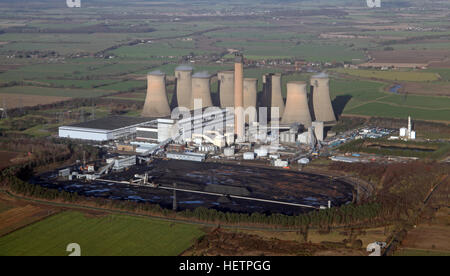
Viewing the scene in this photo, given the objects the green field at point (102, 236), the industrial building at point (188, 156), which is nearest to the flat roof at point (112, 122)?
the industrial building at point (188, 156)

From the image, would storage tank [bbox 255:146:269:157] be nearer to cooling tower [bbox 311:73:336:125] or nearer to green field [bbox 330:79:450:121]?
cooling tower [bbox 311:73:336:125]

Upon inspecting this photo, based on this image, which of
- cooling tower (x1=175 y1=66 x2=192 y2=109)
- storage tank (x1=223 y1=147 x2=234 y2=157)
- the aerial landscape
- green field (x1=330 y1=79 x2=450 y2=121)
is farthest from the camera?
green field (x1=330 y1=79 x2=450 y2=121)

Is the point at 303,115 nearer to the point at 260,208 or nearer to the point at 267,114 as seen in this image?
the point at 267,114

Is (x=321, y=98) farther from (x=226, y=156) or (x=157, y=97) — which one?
(x=157, y=97)

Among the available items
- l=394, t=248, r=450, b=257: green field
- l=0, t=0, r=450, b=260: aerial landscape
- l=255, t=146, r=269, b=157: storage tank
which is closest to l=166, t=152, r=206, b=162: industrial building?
l=0, t=0, r=450, b=260: aerial landscape

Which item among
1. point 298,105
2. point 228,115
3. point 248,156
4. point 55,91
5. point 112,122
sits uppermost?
point 298,105

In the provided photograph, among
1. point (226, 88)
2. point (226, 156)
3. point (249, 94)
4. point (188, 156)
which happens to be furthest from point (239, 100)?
point (226, 88)
